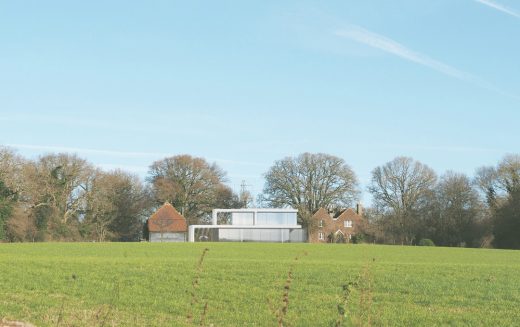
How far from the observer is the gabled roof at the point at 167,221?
94713 millimetres

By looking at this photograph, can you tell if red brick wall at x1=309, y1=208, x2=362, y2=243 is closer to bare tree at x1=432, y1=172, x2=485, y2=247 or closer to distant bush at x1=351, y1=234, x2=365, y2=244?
distant bush at x1=351, y1=234, x2=365, y2=244

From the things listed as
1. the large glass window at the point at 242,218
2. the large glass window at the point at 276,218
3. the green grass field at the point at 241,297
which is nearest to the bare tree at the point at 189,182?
the large glass window at the point at 242,218

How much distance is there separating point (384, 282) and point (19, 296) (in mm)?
10310

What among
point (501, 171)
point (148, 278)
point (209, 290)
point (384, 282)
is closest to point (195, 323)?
point (209, 290)

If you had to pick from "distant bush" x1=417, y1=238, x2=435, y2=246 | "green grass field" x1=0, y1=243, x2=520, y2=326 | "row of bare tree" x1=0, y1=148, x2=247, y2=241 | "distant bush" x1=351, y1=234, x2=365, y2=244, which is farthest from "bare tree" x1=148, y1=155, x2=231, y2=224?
"green grass field" x1=0, y1=243, x2=520, y2=326

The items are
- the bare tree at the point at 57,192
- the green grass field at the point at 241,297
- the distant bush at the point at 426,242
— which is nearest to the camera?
the green grass field at the point at 241,297

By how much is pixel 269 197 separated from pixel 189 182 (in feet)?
42.6

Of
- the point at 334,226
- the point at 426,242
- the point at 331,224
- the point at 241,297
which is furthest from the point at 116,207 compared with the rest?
the point at 241,297

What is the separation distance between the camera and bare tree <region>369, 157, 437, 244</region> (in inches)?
3612

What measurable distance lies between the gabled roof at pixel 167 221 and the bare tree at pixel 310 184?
1441 centimetres

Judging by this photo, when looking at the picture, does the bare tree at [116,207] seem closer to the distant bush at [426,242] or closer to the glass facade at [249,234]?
the glass facade at [249,234]

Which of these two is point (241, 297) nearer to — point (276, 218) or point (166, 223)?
point (166, 223)

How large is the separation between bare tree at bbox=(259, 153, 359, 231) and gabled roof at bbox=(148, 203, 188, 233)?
14415 millimetres

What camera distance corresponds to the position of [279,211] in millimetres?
94438
